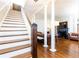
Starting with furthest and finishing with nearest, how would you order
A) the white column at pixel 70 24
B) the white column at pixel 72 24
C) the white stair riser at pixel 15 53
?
the white column at pixel 70 24
the white column at pixel 72 24
the white stair riser at pixel 15 53

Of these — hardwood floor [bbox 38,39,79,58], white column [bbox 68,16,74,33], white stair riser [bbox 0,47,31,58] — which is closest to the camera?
white stair riser [bbox 0,47,31,58]

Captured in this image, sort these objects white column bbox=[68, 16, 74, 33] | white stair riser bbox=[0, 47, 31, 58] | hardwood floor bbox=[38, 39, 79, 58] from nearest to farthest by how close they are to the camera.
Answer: white stair riser bbox=[0, 47, 31, 58], hardwood floor bbox=[38, 39, 79, 58], white column bbox=[68, 16, 74, 33]

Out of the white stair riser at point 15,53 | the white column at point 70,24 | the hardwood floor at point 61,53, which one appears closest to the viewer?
the white stair riser at point 15,53

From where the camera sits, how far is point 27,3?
6.39m

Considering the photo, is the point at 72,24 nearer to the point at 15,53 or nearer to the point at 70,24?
the point at 70,24

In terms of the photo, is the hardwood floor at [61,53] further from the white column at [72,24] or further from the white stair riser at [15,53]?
the white column at [72,24]

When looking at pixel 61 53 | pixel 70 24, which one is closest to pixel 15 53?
pixel 61 53

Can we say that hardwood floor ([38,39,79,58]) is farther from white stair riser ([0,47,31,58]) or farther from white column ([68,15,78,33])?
white column ([68,15,78,33])

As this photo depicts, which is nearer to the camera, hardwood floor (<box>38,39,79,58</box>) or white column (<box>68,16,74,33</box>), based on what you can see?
hardwood floor (<box>38,39,79,58</box>)

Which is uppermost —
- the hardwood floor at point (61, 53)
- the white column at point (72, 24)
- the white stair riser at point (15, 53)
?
the white column at point (72, 24)

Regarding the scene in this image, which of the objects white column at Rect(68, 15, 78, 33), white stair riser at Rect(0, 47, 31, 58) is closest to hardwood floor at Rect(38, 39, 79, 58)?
white stair riser at Rect(0, 47, 31, 58)

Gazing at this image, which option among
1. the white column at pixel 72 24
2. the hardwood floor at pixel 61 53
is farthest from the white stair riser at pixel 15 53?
the white column at pixel 72 24

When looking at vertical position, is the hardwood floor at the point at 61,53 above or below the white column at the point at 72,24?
below

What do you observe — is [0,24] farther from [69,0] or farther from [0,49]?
[69,0]
